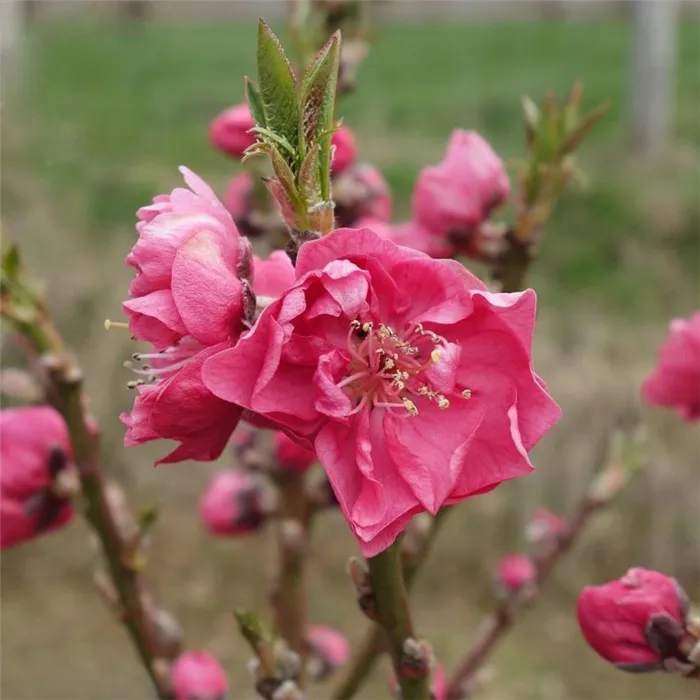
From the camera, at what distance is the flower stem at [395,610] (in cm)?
31

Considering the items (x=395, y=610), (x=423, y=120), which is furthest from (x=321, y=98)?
(x=423, y=120)

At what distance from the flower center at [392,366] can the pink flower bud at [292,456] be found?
28cm

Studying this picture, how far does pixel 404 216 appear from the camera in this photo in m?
2.01

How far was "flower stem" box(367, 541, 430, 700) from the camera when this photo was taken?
31 cm

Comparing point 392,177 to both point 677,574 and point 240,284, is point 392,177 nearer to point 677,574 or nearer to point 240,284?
point 677,574

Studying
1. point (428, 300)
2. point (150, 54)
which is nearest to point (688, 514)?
point (428, 300)

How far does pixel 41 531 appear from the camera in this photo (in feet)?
1.83

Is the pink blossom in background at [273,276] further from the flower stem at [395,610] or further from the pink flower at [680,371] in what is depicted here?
the pink flower at [680,371]

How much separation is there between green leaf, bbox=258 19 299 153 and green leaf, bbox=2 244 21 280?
0.21 metres

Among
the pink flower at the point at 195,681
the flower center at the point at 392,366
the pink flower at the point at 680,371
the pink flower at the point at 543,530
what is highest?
the flower center at the point at 392,366

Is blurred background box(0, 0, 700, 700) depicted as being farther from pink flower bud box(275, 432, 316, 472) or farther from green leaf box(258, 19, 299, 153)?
green leaf box(258, 19, 299, 153)

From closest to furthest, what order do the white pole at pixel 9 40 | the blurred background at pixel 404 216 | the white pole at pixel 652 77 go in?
the blurred background at pixel 404 216 < the white pole at pixel 652 77 < the white pole at pixel 9 40

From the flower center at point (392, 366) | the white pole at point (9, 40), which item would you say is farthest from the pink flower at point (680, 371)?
the white pole at point (9, 40)

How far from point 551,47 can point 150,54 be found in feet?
3.69
